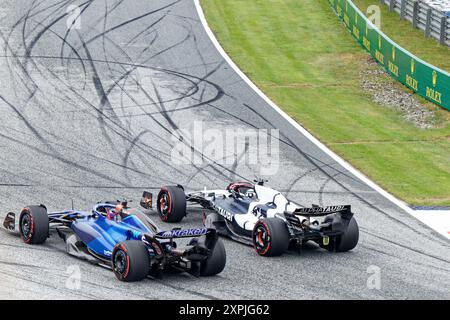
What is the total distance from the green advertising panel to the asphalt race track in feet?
17.1

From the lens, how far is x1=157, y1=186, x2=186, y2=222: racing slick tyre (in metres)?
20.7

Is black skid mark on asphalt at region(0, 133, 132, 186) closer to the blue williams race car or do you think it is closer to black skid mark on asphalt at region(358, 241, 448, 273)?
the blue williams race car

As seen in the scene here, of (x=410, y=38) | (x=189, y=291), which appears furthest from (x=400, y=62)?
(x=189, y=291)

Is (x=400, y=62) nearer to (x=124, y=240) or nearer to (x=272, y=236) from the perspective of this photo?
(x=272, y=236)

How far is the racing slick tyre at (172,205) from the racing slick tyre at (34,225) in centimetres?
295

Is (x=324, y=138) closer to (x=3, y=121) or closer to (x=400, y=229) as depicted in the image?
(x=400, y=229)

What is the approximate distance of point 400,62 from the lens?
109ft

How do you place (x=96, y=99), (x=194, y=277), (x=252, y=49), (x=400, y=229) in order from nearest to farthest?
1. (x=194, y=277)
2. (x=400, y=229)
3. (x=96, y=99)
4. (x=252, y=49)

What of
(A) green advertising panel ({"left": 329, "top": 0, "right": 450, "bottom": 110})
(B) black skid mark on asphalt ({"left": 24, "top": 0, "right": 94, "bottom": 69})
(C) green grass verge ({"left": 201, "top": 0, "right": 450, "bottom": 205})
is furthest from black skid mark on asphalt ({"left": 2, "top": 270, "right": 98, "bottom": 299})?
(A) green advertising panel ({"left": 329, "top": 0, "right": 450, "bottom": 110})

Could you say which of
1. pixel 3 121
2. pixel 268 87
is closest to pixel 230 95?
pixel 268 87

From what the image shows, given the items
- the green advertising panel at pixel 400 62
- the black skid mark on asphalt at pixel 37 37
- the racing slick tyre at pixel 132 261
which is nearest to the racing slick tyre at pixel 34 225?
the racing slick tyre at pixel 132 261

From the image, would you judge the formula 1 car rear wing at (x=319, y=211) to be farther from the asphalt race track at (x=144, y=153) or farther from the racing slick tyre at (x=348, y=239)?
the asphalt race track at (x=144, y=153)

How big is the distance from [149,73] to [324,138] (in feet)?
24.5

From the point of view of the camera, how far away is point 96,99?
29.9m
